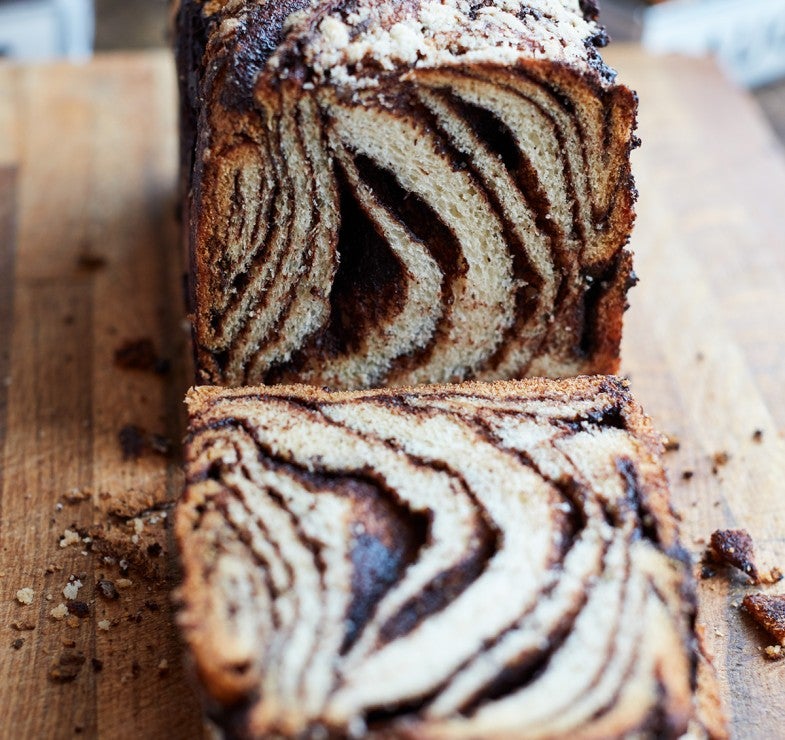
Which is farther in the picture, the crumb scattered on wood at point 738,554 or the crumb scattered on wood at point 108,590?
the crumb scattered on wood at point 738,554

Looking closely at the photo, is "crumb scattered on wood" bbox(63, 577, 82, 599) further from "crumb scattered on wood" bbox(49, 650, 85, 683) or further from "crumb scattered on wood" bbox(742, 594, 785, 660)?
"crumb scattered on wood" bbox(742, 594, 785, 660)

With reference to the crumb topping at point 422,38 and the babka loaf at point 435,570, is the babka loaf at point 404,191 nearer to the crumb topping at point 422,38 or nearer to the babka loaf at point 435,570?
the crumb topping at point 422,38

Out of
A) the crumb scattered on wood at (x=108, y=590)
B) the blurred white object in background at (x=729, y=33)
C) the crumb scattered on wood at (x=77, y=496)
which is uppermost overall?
the blurred white object in background at (x=729, y=33)

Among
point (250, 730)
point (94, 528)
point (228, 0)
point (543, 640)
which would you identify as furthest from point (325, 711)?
point (228, 0)

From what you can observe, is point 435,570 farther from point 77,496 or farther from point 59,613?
point 77,496

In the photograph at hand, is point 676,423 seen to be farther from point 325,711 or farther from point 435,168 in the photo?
point 325,711

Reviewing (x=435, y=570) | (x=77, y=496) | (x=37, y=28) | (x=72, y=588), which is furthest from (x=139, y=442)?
(x=37, y=28)

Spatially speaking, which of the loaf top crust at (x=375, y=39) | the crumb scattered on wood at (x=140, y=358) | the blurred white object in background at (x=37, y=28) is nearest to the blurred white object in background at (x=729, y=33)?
the loaf top crust at (x=375, y=39)
